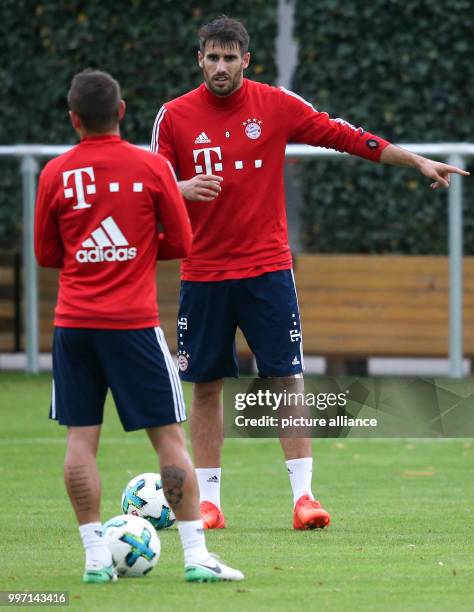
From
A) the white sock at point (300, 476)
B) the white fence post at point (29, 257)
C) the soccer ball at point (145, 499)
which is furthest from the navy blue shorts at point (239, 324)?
the white fence post at point (29, 257)

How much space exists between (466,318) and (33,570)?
968cm

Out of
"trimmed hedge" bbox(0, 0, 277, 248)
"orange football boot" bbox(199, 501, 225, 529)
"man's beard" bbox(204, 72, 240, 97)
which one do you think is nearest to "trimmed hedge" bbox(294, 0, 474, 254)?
"trimmed hedge" bbox(0, 0, 277, 248)

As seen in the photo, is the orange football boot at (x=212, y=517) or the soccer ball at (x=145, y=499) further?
the orange football boot at (x=212, y=517)

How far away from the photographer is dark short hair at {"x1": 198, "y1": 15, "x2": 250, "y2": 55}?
738 cm

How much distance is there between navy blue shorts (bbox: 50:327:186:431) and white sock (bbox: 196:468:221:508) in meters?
1.90

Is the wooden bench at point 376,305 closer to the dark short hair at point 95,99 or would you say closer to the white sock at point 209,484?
the white sock at point 209,484

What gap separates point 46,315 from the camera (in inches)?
651

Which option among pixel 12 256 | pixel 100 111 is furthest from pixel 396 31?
pixel 100 111

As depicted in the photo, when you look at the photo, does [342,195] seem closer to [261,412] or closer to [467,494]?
[261,412]

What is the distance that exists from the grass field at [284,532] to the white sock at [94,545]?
95 mm

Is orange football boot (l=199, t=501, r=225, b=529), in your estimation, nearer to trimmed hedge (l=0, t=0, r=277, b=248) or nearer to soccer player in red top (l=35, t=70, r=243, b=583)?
soccer player in red top (l=35, t=70, r=243, b=583)

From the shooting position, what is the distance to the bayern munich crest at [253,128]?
7551 millimetres

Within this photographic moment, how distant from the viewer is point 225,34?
7.38m

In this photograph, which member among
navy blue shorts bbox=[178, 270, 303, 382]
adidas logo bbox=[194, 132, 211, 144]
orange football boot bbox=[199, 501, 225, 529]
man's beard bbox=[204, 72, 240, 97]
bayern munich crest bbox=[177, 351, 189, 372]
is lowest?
orange football boot bbox=[199, 501, 225, 529]
